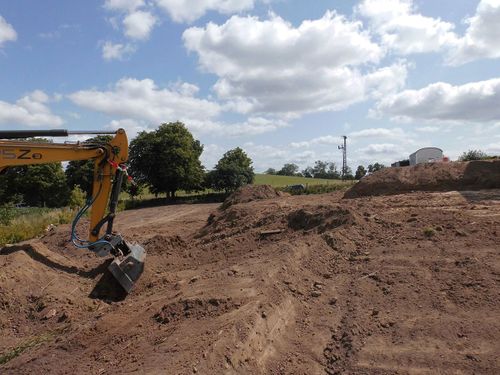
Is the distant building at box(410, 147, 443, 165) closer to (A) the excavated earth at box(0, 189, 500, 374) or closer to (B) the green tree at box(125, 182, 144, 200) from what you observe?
(A) the excavated earth at box(0, 189, 500, 374)

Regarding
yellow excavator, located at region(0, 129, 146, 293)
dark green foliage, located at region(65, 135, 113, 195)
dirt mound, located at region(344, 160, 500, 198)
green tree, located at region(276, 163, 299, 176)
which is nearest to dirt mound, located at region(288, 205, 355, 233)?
yellow excavator, located at region(0, 129, 146, 293)

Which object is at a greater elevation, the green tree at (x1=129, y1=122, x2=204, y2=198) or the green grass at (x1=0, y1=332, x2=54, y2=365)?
the green tree at (x1=129, y1=122, x2=204, y2=198)

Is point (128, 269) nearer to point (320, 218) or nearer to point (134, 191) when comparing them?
point (320, 218)

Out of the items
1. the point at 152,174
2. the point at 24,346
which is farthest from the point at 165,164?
the point at 24,346

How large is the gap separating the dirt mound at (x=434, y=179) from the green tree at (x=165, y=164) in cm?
2853

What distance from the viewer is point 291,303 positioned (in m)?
6.29

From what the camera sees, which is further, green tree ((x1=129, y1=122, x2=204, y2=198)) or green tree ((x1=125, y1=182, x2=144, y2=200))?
green tree ((x1=129, y1=122, x2=204, y2=198))

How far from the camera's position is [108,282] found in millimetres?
8297

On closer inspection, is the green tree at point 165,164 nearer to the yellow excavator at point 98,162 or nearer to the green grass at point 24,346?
the yellow excavator at point 98,162

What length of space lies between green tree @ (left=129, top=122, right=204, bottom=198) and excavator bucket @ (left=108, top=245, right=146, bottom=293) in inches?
1309

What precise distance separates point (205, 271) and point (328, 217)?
9.50ft

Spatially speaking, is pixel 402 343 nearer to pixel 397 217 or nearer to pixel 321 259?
pixel 321 259

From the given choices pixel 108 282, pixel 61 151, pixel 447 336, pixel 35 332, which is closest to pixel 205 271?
pixel 108 282

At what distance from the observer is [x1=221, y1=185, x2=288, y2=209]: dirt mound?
58.6 feet
